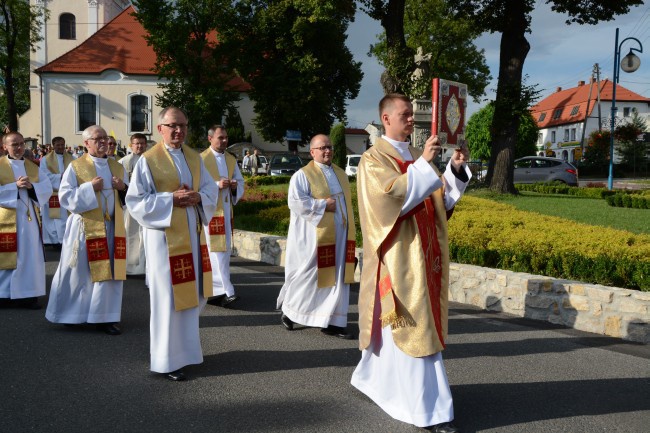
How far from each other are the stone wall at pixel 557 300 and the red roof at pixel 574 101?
6586 cm

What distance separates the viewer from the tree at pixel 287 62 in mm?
38906

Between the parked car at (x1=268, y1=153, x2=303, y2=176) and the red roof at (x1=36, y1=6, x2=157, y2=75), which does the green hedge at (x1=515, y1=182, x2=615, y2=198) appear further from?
the red roof at (x1=36, y1=6, x2=157, y2=75)

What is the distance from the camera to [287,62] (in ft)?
130

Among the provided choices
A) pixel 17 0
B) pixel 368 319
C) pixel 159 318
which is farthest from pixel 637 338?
pixel 17 0

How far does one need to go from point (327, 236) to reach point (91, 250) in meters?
2.49

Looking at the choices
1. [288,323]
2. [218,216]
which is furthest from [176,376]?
[218,216]

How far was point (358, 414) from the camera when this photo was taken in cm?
459

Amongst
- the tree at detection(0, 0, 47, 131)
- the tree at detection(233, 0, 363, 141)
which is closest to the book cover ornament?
the tree at detection(233, 0, 363, 141)

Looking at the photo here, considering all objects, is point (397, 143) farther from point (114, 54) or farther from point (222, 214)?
point (114, 54)

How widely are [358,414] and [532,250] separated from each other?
4685 mm

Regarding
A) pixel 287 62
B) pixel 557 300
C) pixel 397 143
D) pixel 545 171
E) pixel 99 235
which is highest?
pixel 287 62

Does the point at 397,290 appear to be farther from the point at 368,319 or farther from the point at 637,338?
the point at 637,338

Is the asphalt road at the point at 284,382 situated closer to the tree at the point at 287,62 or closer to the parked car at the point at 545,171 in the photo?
the parked car at the point at 545,171

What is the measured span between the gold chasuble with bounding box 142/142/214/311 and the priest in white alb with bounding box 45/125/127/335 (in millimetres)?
1714
